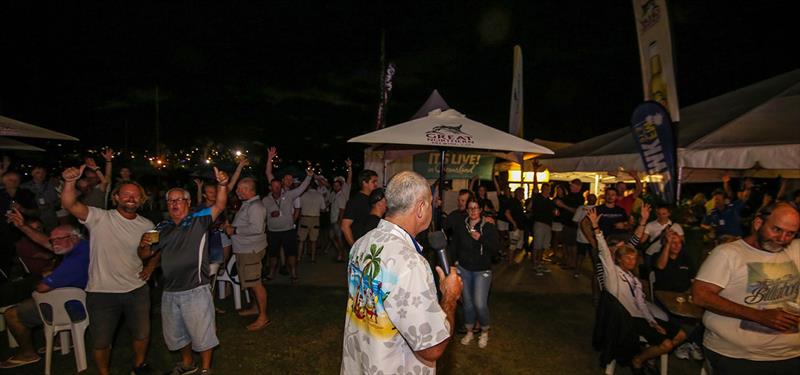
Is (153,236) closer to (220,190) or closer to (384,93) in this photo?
(220,190)

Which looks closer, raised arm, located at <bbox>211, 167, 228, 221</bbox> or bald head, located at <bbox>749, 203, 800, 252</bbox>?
bald head, located at <bbox>749, 203, 800, 252</bbox>

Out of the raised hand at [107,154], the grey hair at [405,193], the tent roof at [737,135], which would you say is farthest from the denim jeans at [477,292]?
the raised hand at [107,154]

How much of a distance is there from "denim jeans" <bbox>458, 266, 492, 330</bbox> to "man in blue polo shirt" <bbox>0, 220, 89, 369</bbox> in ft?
14.0

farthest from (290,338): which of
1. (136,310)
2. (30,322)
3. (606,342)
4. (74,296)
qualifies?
(606,342)

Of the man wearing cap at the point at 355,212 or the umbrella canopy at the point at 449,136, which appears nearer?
the umbrella canopy at the point at 449,136

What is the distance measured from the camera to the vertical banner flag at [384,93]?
11625mm

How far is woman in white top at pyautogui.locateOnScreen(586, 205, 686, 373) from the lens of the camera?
3.88 meters

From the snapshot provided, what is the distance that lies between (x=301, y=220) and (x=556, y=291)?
5.72 metres

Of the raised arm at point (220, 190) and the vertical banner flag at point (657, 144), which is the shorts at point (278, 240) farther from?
the vertical banner flag at point (657, 144)

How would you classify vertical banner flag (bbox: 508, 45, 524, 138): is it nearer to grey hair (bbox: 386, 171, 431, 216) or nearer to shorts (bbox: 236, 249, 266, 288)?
shorts (bbox: 236, 249, 266, 288)

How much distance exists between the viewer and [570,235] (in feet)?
28.6

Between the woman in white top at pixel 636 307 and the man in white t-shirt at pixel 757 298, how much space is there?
117cm

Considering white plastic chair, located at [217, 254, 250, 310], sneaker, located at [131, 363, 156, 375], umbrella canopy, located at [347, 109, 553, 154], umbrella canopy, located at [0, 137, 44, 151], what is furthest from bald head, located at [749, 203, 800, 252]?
umbrella canopy, located at [0, 137, 44, 151]

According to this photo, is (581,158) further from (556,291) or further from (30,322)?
(30,322)
